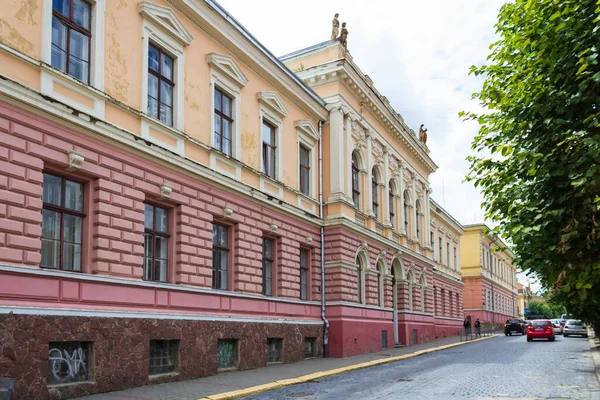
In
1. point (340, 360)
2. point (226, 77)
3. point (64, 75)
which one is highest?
point (226, 77)

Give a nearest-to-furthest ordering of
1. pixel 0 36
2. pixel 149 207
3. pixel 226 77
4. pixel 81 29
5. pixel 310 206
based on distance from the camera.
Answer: pixel 0 36
pixel 81 29
pixel 149 207
pixel 226 77
pixel 310 206

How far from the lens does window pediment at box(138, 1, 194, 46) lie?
15.4 metres

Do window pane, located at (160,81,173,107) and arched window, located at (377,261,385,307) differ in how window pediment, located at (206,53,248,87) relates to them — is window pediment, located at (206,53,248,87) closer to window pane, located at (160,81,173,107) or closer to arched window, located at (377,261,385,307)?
window pane, located at (160,81,173,107)

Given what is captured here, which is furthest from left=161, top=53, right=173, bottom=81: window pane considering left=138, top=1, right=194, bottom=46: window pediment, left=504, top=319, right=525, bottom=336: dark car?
left=504, top=319, right=525, bottom=336: dark car

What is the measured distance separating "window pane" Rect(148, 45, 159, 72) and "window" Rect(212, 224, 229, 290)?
4.94 metres

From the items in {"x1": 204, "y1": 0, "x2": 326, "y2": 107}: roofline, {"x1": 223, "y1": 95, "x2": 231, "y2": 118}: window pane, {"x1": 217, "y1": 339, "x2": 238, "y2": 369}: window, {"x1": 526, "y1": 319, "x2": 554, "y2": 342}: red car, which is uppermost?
{"x1": 204, "y1": 0, "x2": 326, "y2": 107}: roofline

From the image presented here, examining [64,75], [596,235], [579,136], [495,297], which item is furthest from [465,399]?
[495,297]

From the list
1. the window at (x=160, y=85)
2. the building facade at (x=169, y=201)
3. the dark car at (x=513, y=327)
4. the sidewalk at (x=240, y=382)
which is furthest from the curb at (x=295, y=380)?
the dark car at (x=513, y=327)

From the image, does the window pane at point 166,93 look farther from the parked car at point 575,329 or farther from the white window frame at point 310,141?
the parked car at point 575,329

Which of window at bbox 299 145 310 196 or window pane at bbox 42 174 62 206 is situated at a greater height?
window at bbox 299 145 310 196

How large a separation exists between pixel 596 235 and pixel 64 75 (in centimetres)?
1066

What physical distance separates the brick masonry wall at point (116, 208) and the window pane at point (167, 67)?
105 inches

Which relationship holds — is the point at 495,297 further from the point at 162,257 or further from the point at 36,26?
the point at 36,26

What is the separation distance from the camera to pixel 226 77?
19.3 metres
